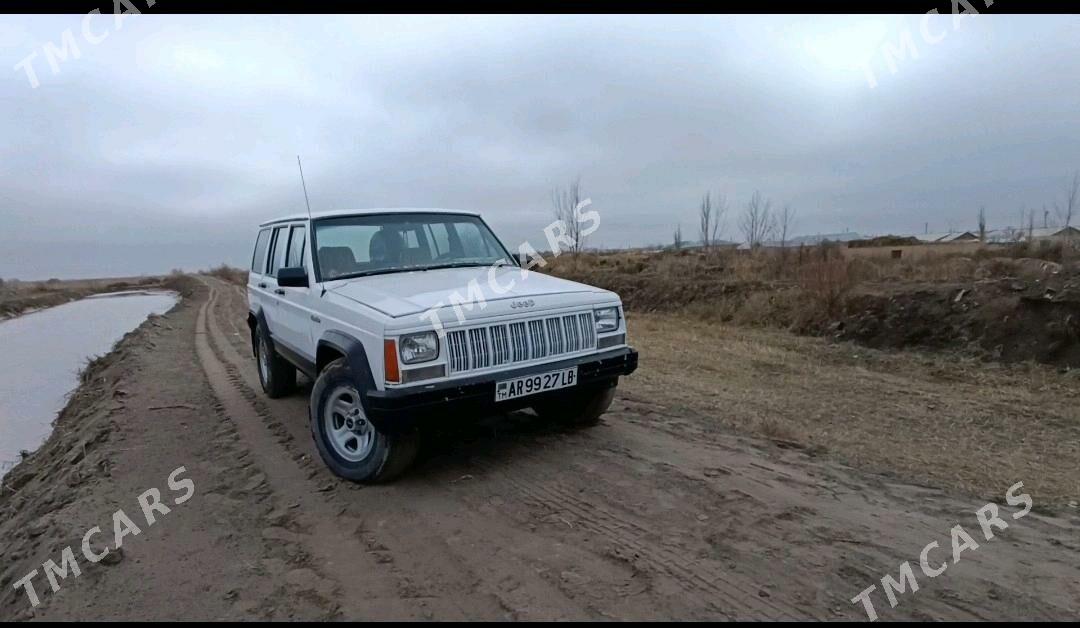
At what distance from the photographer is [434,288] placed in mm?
4488

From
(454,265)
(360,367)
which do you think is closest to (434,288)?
(360,367)

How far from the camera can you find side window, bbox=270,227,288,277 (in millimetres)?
6168

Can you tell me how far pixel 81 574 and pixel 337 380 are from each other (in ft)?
5.74

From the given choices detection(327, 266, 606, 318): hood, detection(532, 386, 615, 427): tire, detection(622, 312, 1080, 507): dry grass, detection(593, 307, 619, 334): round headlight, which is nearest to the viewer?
detection(327, 266, 606, 318): hood

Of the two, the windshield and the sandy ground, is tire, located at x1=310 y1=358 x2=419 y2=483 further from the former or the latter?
the windshield

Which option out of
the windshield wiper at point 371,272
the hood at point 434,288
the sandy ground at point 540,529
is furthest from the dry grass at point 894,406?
the windshield wiper at point 371,272

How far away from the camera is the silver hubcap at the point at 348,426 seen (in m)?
4.25

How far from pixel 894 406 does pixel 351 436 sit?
18.3 feet

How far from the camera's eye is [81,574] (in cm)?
330

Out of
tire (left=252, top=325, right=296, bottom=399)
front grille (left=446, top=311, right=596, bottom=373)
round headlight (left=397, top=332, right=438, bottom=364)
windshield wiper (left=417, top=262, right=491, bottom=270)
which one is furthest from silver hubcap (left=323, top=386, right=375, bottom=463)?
tire (left=252, top=325, right=296, bottom=399)

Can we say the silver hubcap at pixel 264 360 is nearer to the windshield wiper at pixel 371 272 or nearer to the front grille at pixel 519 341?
the windshield wiper at pixel 371 272

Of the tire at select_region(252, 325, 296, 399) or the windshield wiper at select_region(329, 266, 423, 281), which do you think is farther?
the tire at select_region(252, 325, 296, 399)

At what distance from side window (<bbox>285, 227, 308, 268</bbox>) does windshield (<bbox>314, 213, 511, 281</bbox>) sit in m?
0.26

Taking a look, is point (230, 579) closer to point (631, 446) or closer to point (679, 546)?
point (679, 546)
